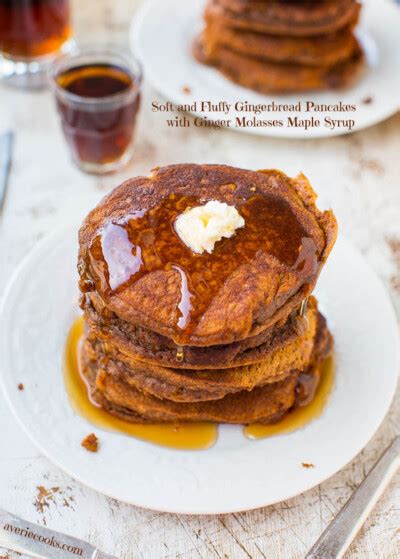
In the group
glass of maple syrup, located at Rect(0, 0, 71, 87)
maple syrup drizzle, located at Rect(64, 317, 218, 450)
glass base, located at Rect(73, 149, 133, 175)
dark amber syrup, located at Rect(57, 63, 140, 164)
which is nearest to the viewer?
maple syrup drizzle, located at Rect(64, 317, 218, 450)

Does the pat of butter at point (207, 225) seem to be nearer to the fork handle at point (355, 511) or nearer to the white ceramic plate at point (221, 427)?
the white ceramic plate at point (221, 427)

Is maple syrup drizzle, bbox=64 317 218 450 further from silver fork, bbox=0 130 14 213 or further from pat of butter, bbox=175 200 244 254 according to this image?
silver fork, bbox=0 130 14 213

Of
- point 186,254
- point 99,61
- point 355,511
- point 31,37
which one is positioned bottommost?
point 355,511

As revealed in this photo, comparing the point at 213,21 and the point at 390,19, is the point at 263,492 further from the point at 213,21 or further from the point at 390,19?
the point at 390,19

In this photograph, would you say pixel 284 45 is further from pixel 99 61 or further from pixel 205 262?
pixel 205 262

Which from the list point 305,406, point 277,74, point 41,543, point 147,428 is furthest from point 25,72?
point 41,543

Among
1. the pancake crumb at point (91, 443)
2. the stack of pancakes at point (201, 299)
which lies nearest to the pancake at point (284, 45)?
the stack of pancakes at point (201, 299)

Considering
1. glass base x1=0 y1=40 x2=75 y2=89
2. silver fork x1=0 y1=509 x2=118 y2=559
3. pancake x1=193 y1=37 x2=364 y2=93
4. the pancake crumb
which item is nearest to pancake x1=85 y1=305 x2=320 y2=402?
the pancake crumb
